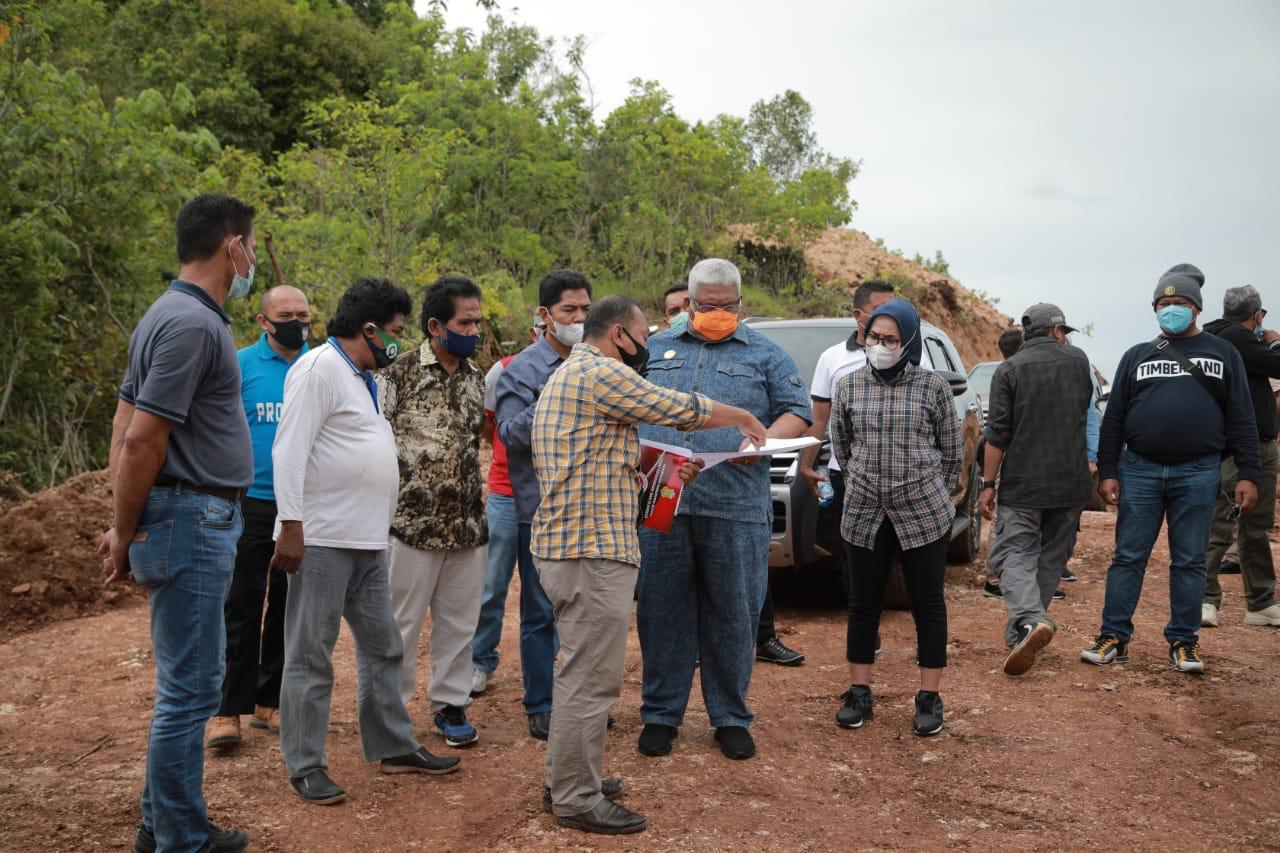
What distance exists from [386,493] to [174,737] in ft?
4.06

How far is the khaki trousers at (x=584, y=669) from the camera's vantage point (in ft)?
13.4

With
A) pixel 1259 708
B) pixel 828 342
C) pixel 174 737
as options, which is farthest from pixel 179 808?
pixel 828 342

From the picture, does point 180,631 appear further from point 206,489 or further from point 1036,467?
point 1036,467

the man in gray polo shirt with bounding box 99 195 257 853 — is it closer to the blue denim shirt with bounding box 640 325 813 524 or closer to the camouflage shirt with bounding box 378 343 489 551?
the camouflage shirt with bounding box 378 343 489 551

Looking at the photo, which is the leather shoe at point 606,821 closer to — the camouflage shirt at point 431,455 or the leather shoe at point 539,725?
the leather shoe at point 539,725

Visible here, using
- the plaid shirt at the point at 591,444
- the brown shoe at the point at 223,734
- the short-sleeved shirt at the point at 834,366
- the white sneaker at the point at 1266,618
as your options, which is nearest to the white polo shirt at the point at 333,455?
the plaid shirt at the point at 591,444

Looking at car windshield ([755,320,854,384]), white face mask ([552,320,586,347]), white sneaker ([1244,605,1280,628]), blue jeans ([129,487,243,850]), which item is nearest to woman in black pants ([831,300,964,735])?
white face mask ([552,320,586,347])

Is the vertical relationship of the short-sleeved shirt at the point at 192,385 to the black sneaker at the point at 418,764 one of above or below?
above

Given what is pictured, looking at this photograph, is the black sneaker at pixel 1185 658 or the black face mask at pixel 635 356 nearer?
the black face mask at pixel 635 356

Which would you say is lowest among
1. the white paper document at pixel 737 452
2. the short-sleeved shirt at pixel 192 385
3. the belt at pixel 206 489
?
the belt at pixel 206 489

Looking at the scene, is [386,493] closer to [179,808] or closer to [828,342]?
[179,808]

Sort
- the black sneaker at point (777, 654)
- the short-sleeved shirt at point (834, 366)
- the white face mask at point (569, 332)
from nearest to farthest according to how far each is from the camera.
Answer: the white face mask at point (569, 332) → the black sneaker at point (777, 654) → the short-sleeved shirt at point (834, 366)

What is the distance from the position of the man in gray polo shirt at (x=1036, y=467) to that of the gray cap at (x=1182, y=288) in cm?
59

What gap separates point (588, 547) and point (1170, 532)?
4.08m
